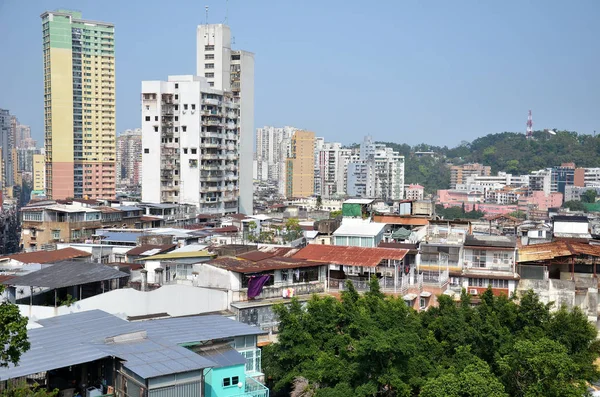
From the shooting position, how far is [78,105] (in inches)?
2367

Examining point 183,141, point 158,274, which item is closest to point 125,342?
point 158,274

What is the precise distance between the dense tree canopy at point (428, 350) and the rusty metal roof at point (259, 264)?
3.82 feet

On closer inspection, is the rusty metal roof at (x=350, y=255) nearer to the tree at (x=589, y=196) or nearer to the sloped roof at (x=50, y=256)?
the sloped roof at (x=50, y=256)

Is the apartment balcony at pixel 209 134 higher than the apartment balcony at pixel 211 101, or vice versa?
the apartment balcony at pixel 211 101

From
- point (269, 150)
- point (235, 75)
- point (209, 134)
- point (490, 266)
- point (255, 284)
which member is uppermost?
point (235, 75)

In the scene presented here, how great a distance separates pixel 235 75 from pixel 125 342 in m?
37.5

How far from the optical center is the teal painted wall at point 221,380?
10094mm

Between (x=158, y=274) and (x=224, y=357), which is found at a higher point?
(x=158, y=274)

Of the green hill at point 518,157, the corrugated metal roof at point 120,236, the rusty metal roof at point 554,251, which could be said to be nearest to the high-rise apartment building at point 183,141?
the corrugated metal roof at point 120,236

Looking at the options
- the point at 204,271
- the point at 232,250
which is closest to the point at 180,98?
the point at 232,250

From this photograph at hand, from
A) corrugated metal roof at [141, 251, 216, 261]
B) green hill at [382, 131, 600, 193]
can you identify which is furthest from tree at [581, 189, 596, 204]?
corrugated metal roof at [141, 251, 216, 261]

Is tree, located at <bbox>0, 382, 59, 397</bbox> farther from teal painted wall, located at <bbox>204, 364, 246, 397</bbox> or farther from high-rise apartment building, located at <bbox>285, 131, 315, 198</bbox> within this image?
high-rise apartment building, located at <bbox>285, 131, 315, 198</bbox>

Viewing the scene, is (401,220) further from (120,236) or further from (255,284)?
(255,284)

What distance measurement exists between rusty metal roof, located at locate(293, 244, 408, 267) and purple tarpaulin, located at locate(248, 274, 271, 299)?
215 cm
